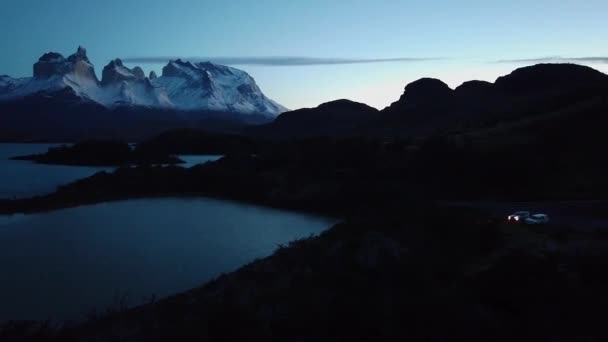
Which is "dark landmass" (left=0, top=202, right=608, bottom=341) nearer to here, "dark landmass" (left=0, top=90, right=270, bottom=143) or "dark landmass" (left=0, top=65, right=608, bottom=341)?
"dark landmass" (left=0, top=65, right=608, bottom=341)

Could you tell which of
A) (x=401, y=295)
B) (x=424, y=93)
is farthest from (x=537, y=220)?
(x=424, y=93)

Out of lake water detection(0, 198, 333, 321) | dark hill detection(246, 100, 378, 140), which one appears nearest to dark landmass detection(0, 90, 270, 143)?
dark hill detection(246, 100, 378, 140)

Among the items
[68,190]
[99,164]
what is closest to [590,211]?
[68,190]

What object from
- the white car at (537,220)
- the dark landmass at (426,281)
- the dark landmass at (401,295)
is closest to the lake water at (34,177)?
the dark landmass at (426,281)

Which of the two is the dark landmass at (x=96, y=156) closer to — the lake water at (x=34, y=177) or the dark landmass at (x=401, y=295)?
the lake water at (x=34, y=177)

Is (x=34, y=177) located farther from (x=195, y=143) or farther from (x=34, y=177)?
(x=195, y=143)

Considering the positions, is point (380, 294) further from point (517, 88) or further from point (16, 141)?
point (16, 141)

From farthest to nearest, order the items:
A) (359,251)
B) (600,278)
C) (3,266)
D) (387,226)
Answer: (3,266), (387,226), (359,251), (600,278)

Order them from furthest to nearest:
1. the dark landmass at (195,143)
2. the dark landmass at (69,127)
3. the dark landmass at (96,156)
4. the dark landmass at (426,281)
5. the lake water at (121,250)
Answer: the dark landmass at (69,127)
the dark landmass at (195,143)
the dark landmass at (96,156)
the lake water at (121,250)
the dark landmass at (426,281)
